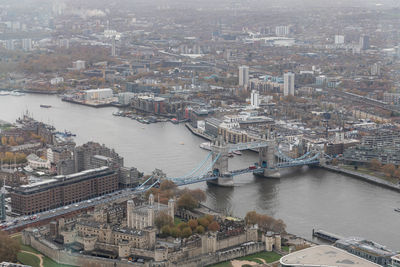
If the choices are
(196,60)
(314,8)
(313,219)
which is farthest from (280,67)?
(313,219)

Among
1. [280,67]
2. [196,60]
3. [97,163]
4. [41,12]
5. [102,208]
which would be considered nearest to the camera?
[102,208]

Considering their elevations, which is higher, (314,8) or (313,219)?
(314,8)

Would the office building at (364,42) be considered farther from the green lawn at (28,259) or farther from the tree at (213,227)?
the green lawn at (28,259)

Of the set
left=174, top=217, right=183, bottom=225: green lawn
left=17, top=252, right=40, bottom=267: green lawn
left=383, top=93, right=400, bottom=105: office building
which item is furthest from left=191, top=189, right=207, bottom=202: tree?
left=383, top=93, right=400, bottom=105: office building

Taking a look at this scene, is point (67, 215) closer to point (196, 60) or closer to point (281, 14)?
point (196, 60)

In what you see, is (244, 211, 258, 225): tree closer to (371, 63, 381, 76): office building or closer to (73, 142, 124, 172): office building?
(73, 142, 124, 172): office building

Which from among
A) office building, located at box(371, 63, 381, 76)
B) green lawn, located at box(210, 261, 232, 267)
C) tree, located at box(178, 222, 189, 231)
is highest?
office building, located at box(371, 63, 381, 76)

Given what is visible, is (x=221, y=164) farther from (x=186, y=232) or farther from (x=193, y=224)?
(x=186, y=232)
